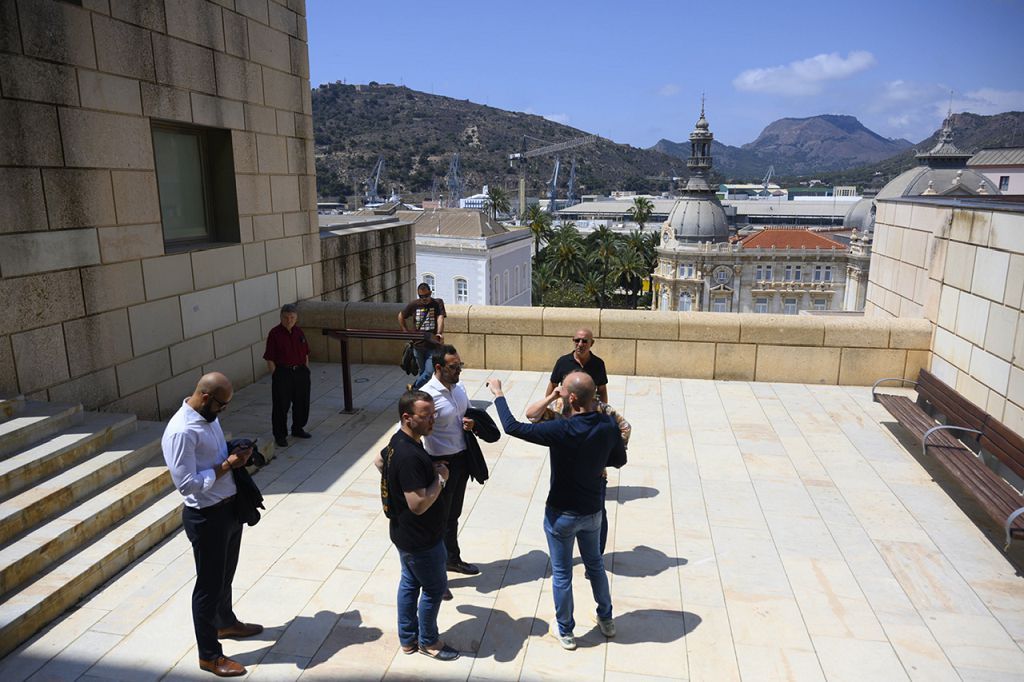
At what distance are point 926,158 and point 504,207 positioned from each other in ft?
163

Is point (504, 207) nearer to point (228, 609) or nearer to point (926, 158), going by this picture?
point (926, 158)

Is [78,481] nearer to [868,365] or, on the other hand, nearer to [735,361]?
[735,361]

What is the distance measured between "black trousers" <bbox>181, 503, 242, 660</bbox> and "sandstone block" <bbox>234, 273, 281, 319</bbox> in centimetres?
574

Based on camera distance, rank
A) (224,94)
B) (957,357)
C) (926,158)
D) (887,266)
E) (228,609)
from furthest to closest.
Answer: (926,158) → (887,266) → (224,94) → (957,357) → (228,609)

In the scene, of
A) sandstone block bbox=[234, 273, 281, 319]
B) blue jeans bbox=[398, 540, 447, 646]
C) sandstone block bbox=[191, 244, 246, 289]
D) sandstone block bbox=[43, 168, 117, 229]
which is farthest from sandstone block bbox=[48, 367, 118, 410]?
blue jeans bbox=[398, 540, 447, 646]

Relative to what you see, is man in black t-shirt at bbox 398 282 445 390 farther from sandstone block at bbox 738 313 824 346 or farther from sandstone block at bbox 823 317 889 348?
sandstone block at bbox 823 317 889 348

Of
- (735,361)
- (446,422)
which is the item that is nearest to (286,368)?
(446,422)

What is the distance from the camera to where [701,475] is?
6.66 m

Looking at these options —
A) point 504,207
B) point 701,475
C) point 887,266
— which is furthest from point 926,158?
point 701,475

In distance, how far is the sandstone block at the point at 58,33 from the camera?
584 centimetres

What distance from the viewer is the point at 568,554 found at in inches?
158

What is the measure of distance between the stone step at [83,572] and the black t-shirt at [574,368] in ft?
10.6

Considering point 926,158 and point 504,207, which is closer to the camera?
point 926,158

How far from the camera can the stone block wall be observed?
589cm
